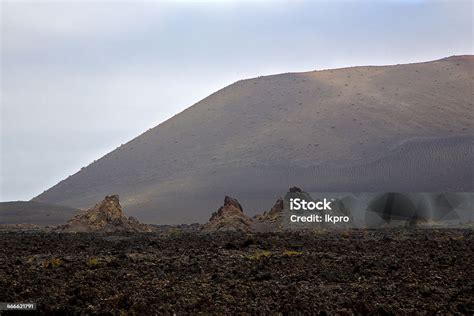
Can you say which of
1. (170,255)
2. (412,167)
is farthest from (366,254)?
(412,167)

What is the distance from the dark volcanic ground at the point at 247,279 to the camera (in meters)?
16.4

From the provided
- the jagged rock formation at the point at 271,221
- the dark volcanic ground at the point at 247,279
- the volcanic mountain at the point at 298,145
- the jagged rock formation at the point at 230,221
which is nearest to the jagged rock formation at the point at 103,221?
the jagged rock formation at the point at 230,221

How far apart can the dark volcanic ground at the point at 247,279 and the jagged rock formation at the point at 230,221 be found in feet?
71.2

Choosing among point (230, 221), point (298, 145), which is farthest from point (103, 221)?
point (298, 145)

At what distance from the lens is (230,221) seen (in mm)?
55375

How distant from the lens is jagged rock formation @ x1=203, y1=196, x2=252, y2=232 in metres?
54.0

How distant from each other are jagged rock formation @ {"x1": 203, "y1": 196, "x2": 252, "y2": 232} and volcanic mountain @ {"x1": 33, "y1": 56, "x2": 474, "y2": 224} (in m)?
45.8

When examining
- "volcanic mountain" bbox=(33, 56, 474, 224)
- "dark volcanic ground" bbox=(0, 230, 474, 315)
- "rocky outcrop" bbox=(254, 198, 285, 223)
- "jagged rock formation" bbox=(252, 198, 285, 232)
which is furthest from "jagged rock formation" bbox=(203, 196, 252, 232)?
"volcanic mountain" bbox=(33, 56, 474, 224)

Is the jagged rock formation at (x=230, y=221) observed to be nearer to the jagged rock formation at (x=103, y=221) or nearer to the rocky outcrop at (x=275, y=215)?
the rocky outcrop at (x=275, y=215)

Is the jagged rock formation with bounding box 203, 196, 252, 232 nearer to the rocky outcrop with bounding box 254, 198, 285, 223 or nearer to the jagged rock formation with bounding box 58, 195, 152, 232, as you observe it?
the rocky outcrop with bounding box 254, 198, 285, 223

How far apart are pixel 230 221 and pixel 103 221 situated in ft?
26.2

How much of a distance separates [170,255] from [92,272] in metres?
7.35

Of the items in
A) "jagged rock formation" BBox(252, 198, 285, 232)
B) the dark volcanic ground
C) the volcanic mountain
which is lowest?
the dark volcanic ground

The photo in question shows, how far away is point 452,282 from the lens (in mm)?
20219
